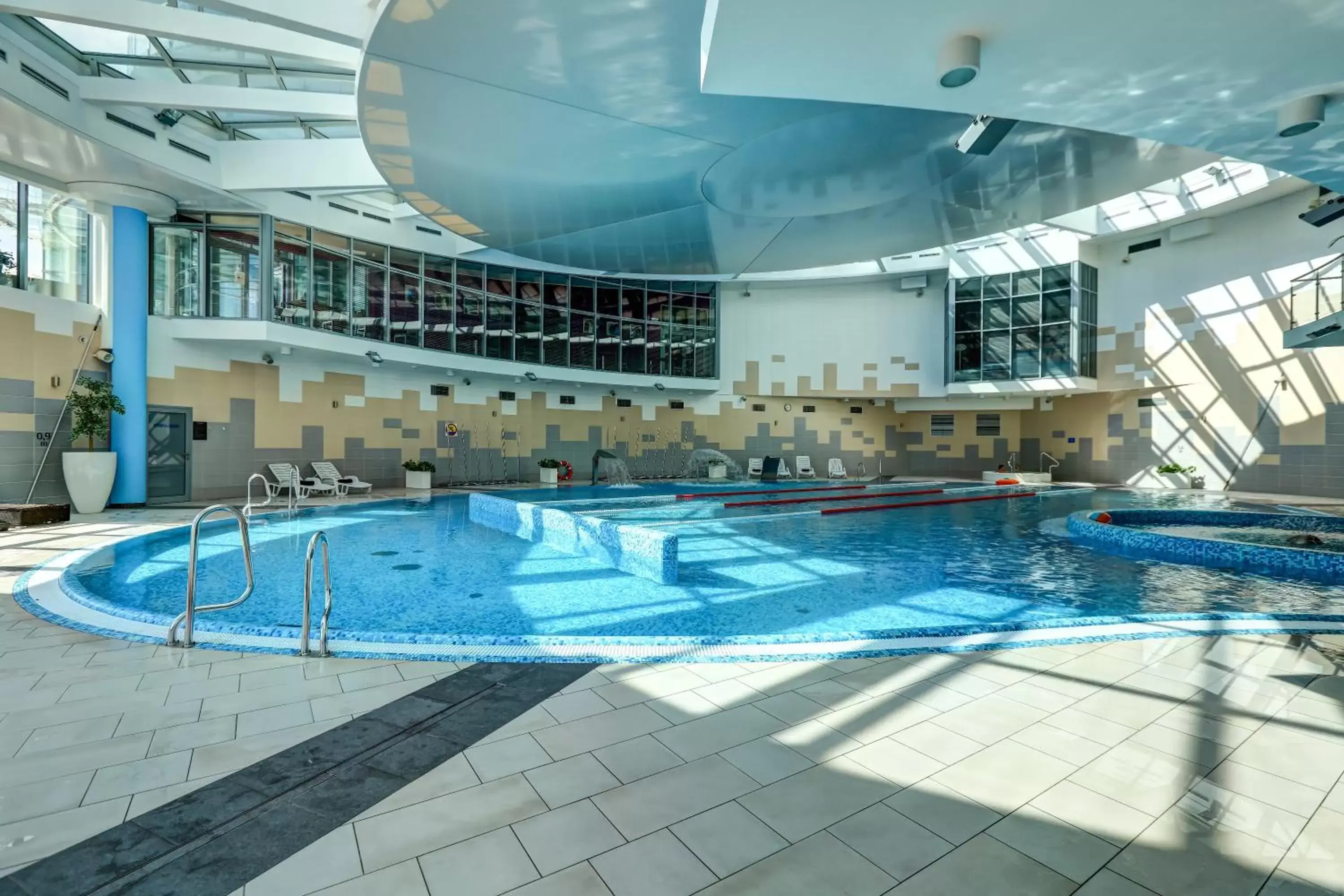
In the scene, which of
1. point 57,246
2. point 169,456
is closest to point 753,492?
point 169,456

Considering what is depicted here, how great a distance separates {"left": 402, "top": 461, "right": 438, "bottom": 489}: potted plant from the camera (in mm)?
14484

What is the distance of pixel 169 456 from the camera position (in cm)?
1134

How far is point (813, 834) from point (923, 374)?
2062cm

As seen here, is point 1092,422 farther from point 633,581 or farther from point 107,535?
point 107,535

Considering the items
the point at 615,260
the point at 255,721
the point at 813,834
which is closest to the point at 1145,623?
the point at 813,834

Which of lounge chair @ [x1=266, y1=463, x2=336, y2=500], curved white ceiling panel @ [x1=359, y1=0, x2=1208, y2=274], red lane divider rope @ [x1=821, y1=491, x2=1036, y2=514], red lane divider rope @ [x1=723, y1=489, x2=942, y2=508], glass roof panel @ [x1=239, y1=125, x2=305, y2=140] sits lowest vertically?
red lane divider rope @ [x1=821, y1=491, x2=1036, y2=514]

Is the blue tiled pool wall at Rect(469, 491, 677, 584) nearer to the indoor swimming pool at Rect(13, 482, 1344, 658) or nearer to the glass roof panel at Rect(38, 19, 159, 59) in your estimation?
the indoor swimming pool at Rect(13, 482, 1344, 658)

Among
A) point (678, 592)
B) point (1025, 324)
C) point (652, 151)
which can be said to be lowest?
point (678, 592)

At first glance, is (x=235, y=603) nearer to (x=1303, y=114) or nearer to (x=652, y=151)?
(x=652, y=151)

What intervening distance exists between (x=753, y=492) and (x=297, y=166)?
1032cm

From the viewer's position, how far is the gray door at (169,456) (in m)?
11.1

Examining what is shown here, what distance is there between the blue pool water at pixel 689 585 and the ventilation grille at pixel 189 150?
18.6 feet

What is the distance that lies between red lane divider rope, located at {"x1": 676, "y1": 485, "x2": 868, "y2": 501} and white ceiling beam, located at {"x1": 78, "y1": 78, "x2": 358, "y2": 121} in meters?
8.58

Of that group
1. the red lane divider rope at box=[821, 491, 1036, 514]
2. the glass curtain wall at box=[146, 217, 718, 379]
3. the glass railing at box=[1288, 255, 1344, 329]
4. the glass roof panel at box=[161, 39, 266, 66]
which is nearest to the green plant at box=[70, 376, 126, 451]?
the glass curtain wall at box=[146, 217, 718, 379]
